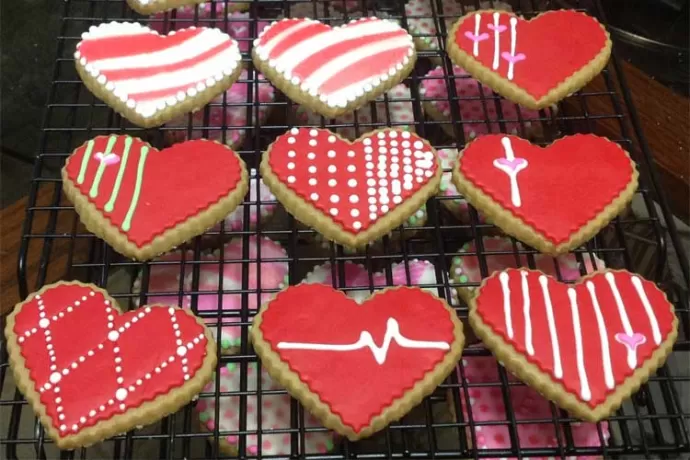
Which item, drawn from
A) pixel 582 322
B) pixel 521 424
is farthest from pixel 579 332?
pixel 521 424

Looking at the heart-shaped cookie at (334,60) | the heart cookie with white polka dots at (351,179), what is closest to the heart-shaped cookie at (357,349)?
the heart cookie with white polka dots at (351,179)

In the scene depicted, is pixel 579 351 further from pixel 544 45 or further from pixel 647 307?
pixel 544 45

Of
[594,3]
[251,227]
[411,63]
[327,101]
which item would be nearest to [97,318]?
[251,227]

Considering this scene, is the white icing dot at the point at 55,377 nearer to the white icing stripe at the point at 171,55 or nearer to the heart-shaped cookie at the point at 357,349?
the heart-shaped cookie at the point at 357,349

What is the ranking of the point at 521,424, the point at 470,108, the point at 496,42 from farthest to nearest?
1. the point at 470,108
2. the point at 496,42
3. the point at 521,424

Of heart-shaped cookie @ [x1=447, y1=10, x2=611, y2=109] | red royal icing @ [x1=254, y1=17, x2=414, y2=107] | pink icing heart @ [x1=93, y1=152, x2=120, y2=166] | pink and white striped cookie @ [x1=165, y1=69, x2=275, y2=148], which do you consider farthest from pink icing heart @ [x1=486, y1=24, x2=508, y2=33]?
pink icing heart @ [x1=93, y1=152, x2=120, y2=166]

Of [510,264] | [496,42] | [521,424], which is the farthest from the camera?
[496,42]
